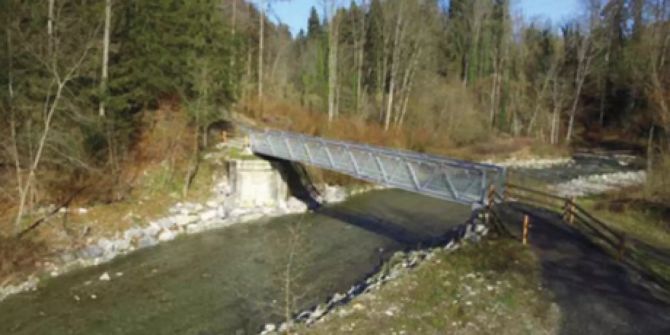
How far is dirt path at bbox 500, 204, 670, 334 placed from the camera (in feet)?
30.0

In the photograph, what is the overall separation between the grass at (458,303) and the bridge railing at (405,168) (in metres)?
2.37

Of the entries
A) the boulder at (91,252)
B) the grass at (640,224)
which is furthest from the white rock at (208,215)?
the grass at (640,224)

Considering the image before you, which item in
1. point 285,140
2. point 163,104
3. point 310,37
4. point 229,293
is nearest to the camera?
point 229,293

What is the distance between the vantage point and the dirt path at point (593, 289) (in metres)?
9.15

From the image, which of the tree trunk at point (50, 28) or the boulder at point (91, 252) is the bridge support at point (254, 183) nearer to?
the boulder at point (91, 252)

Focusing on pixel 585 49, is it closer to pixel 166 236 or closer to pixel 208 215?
pixel 208 215

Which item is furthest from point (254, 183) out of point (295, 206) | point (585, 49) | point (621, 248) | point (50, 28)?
point (585, 49)

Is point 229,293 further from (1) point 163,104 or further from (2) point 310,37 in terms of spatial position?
(2) point 310,37

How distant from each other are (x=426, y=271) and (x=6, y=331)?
31.9 feet

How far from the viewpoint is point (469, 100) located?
47.8 metres

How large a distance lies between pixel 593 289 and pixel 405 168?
6.93 meters

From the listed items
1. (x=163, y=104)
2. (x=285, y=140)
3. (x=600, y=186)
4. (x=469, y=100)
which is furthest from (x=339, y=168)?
(x=469, y=100)

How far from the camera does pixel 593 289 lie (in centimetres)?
1072

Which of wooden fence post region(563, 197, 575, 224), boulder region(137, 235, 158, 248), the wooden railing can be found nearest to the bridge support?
boulder region(137, 235, 158, 248)
